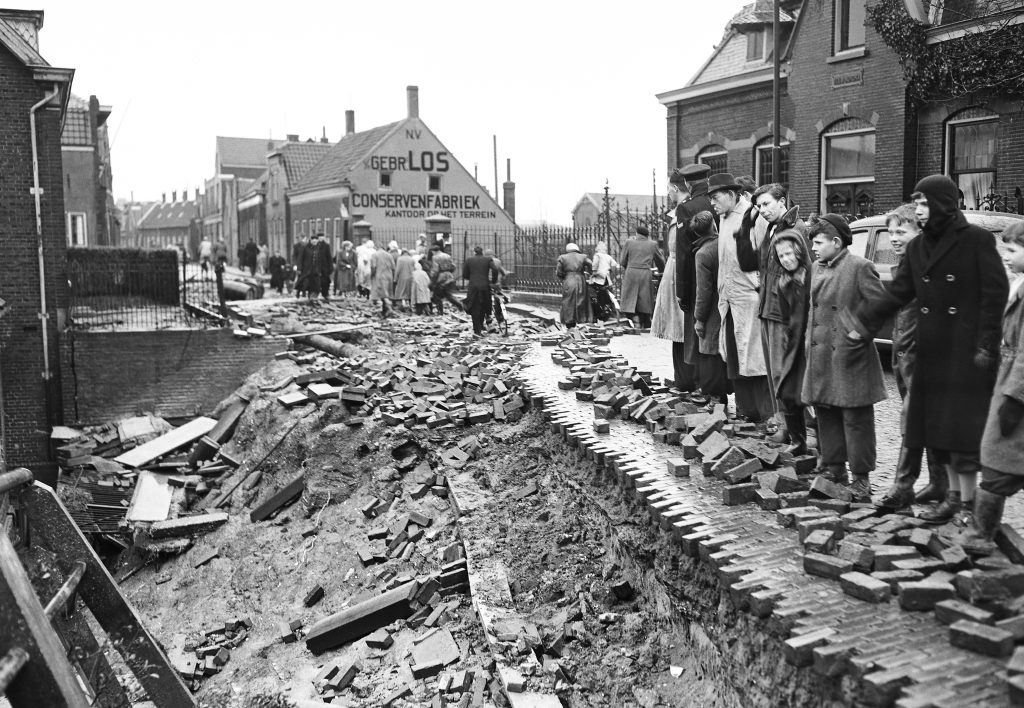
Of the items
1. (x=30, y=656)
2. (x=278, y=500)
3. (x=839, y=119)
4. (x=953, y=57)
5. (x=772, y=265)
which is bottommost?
(x=278, y=500)

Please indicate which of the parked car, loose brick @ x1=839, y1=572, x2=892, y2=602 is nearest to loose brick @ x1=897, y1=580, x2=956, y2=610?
loose brick @ x1=839, y1=572, x2=892, y2=602

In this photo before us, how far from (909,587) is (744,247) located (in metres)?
4.29

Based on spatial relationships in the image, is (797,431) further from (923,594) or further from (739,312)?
(923,594)

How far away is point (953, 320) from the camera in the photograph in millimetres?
5480

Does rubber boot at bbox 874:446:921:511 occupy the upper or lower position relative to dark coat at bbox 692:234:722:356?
lower

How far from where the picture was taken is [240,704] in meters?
8.21

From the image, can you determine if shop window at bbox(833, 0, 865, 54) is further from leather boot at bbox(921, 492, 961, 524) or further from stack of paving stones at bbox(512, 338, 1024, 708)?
leather boot at bbox(921, 492, 961, 524)

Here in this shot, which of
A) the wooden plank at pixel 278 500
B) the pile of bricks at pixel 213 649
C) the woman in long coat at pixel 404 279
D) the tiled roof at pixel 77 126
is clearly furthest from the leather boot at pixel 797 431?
the tiled roof at pixel 77 126

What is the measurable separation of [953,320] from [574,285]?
13.4 meters

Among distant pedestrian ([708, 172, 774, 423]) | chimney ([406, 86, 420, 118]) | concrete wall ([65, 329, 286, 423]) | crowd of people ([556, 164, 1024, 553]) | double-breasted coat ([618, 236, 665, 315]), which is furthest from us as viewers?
chimney ([406, 86, 420, 118])

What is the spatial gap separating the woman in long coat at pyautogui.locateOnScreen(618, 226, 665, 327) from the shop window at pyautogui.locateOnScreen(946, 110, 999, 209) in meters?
6.11

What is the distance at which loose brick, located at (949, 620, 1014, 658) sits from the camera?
4020 millimetres

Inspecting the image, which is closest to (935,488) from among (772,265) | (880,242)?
(772,265)

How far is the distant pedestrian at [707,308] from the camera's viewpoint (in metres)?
9.09
